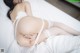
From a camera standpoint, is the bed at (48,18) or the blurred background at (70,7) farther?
the blurred background at (70,7)

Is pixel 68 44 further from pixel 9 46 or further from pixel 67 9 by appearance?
pixel 67 9

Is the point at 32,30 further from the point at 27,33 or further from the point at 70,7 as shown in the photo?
the point at 70,7

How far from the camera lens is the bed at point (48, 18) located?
94 centimetres

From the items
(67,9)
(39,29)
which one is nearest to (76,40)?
(39,29)

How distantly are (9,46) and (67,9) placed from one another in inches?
35.1

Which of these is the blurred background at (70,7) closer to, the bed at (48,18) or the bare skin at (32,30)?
the bed at (48,18)

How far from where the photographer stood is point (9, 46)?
3.58 ft

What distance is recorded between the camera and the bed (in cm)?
94

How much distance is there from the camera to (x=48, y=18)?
1255 millimetres

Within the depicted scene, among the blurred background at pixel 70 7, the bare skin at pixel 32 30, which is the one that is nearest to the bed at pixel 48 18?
the bare skin at pixel 32 30

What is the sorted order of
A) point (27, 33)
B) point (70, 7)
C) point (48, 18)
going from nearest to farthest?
point (27, 33), point (48, 18), point (70, 7)

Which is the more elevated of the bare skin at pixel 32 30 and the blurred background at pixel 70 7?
the bare skin at pixel 32 30

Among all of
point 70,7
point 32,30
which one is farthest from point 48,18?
point 70,7

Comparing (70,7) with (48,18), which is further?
(70,7)
